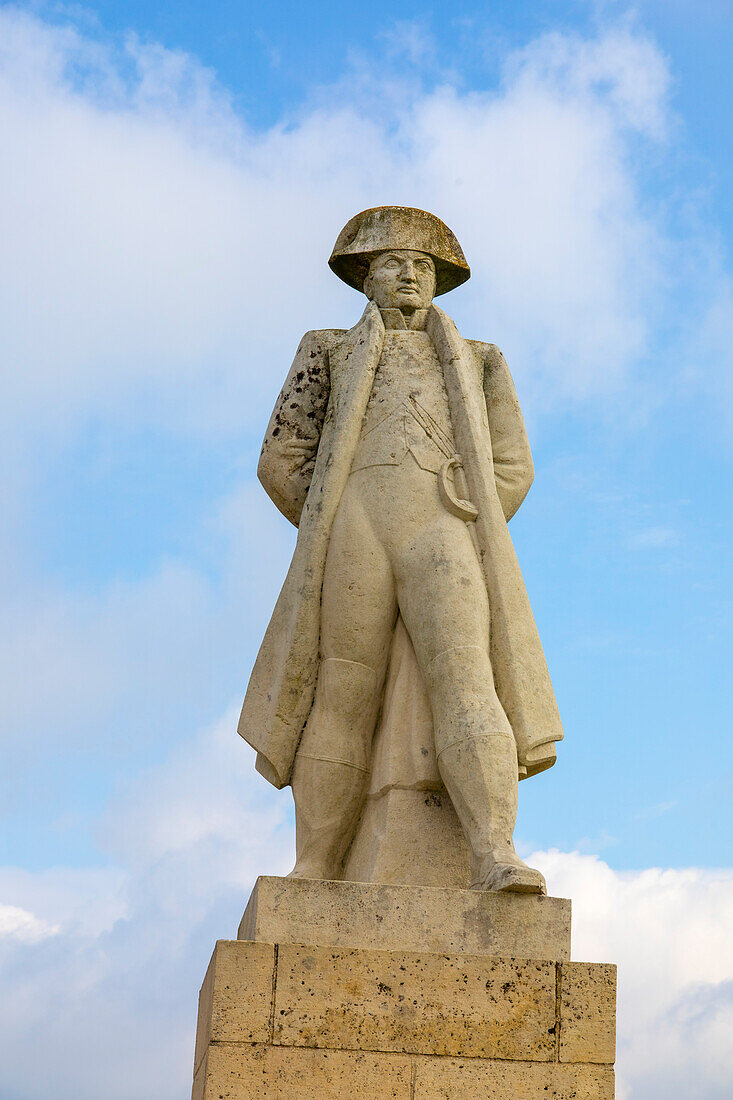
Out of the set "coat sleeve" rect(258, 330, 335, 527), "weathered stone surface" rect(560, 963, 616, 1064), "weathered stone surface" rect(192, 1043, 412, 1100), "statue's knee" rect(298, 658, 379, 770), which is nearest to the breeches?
"statue's knee" rect(298, 658, 379, 770)

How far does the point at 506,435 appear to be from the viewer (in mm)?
8883

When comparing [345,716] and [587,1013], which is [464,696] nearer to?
[345,716]

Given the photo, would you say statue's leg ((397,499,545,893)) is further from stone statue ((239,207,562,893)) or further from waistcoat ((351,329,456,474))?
waistcoat ((351,329,456,474))

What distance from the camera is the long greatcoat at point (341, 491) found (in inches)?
319

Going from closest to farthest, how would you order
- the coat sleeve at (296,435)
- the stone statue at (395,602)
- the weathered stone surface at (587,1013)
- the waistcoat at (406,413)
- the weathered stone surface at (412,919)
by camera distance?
the weathered stone surface at (587,1013) < the weathered stone surface at (412,919) < the stone statue at (395,602) < the waistcoat at (406,413) < the coat sleeve at (296,435)

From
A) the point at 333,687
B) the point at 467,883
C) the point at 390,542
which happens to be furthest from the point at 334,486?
the point at 467,883

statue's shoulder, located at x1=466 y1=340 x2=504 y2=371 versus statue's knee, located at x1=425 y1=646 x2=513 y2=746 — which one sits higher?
statue's shoulder, located at x1=466 y1=340 x2=504 y2=371

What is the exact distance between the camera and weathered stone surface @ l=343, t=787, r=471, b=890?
25.3ft

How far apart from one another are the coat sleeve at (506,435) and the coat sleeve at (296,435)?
2.96 feet

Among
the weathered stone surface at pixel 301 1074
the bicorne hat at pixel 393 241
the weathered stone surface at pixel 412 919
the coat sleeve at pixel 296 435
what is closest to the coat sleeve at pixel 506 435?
the bicorne hat at pixel 393 241

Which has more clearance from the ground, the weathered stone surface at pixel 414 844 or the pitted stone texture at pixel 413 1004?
the weathered stone surface at pixel 414 844

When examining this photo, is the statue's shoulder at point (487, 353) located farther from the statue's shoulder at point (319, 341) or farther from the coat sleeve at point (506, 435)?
the statue's shoulder at point (319, 341)

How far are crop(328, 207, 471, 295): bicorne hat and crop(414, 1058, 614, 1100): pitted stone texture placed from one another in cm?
438

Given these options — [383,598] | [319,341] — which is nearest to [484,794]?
[383,598]
